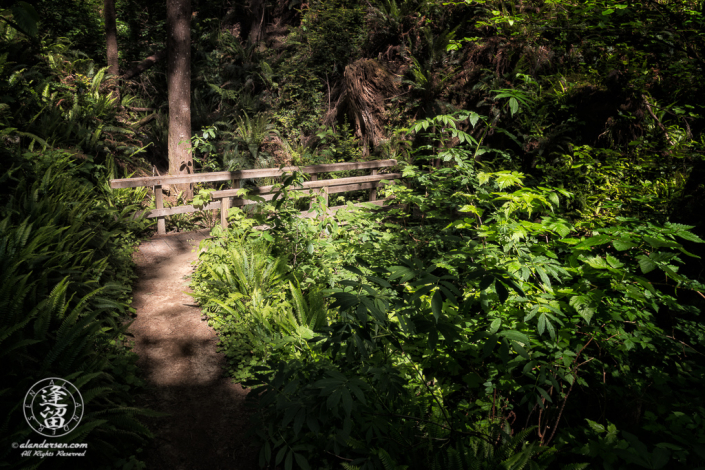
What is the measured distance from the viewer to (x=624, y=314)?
248 centimetres

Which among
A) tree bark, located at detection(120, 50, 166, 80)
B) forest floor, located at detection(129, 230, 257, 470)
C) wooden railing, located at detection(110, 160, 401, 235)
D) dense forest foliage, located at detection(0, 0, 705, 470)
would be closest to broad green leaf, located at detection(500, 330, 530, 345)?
dense forest foliage, located at detection(0, 0, 705, 470)

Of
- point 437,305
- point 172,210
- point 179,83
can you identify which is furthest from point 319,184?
point 437,305

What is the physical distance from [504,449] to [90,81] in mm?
11116

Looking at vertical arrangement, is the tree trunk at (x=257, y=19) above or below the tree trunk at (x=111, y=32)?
above

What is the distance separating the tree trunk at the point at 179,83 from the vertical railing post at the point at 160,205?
1.35 meters

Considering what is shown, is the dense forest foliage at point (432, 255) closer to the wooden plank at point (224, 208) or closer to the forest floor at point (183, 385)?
the forest floor at point (183, 385)

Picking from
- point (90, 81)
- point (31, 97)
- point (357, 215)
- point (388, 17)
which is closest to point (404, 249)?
point (357, 215)

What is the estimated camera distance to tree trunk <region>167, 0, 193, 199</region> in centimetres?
801

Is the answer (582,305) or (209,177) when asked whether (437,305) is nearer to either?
(582,305)

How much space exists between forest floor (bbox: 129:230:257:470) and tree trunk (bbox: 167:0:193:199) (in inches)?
138

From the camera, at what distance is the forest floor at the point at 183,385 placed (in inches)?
115

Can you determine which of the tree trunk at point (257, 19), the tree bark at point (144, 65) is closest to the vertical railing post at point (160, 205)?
the tree bark at point (144, 65)

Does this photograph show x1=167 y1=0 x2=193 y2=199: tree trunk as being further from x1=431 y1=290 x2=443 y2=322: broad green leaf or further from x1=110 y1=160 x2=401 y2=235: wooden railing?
x1=431 y1=290 x2=443 y2=322: broad green leaf

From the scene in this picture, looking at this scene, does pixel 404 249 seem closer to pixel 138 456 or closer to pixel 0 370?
pixel 138 456
